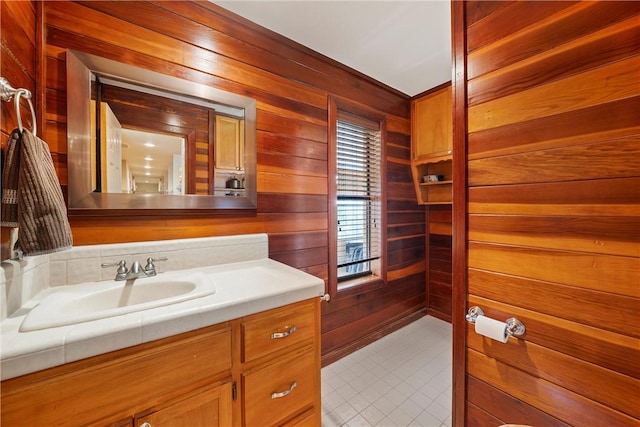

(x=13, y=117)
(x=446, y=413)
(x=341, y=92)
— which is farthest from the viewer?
(x=341, y=92)

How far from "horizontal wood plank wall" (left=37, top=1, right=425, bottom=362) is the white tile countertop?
0.55 metres

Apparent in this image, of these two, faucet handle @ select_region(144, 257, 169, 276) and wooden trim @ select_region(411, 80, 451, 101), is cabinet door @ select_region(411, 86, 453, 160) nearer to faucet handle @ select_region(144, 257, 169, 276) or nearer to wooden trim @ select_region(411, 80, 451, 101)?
wooden trim @ select_region(411, 80, 451, 101)

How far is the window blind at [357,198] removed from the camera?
2.22 m

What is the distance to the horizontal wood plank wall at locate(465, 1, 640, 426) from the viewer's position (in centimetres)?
71

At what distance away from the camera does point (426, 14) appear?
1.57 meters

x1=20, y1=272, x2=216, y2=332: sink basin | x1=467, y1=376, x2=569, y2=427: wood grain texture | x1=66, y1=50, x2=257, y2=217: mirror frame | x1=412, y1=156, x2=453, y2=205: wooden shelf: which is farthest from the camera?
x1=412, y1=156, x2=453, y2=205: wooden shelf

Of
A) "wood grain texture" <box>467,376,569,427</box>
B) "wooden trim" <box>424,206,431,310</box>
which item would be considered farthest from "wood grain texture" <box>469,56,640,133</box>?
"wooden trim" <box>424,206,431,310</box>

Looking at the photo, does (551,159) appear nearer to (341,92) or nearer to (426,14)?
(426,14)

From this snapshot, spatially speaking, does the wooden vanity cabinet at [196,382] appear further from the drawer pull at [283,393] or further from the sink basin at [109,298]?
the sink basin at [109,298]

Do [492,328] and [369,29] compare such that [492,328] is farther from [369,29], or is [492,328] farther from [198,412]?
[369,29]

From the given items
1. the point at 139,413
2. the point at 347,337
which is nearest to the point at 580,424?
the point at 139,413

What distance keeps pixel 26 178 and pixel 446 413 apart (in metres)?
2.29

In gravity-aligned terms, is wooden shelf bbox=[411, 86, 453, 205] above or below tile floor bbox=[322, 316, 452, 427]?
above

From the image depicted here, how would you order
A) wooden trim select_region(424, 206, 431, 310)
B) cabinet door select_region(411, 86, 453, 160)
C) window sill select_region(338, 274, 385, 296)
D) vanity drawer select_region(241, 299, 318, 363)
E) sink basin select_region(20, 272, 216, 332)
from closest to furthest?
sink basin select_region(20, 272, 216, 332) < vanity drawer select_region(241, 299, 318, 363) < window sill select_region(338, 274, 385, 296) < cabinet door select_region(411, 86, 453, 160) < wooden trim select_region(424, 206, 431, 310)
